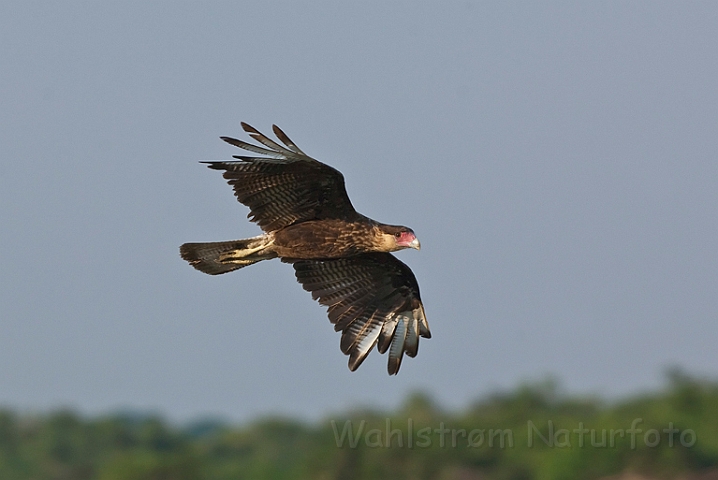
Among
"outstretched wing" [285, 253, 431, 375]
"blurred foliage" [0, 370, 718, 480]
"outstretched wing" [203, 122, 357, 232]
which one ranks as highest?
"blurred foliage" [0, 370, 718, 480]

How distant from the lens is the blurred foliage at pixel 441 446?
1610 inches

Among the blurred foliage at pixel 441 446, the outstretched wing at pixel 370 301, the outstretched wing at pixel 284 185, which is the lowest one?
the outstretched wing at pixel 370 301

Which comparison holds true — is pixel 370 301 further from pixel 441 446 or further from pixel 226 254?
pixel 441 446

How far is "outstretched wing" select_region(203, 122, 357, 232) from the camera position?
1189cm

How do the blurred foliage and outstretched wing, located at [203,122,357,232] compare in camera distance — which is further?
the blurred foliage

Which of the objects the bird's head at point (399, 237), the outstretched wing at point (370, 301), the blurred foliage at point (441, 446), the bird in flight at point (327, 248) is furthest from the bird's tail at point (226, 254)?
the blurred foliage at point (441, 446)

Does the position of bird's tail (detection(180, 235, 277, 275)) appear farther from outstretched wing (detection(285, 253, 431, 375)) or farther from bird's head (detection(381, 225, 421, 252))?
bird's head (detection(381, 225, 421, 252))

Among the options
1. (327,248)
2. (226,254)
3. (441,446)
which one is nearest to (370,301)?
(327,248)

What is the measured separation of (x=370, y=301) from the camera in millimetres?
13727

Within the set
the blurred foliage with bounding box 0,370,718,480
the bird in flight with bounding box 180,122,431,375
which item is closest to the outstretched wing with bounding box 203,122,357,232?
the bird in flight with bounding box 180,122,431,375

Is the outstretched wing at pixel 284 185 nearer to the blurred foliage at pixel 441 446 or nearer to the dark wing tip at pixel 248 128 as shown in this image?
the dark wing tip at pixel 248 128

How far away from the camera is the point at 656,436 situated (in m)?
39.5

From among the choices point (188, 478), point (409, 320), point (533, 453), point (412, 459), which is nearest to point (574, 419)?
point (533, 453)

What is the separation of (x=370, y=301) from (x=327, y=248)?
1478 mm
